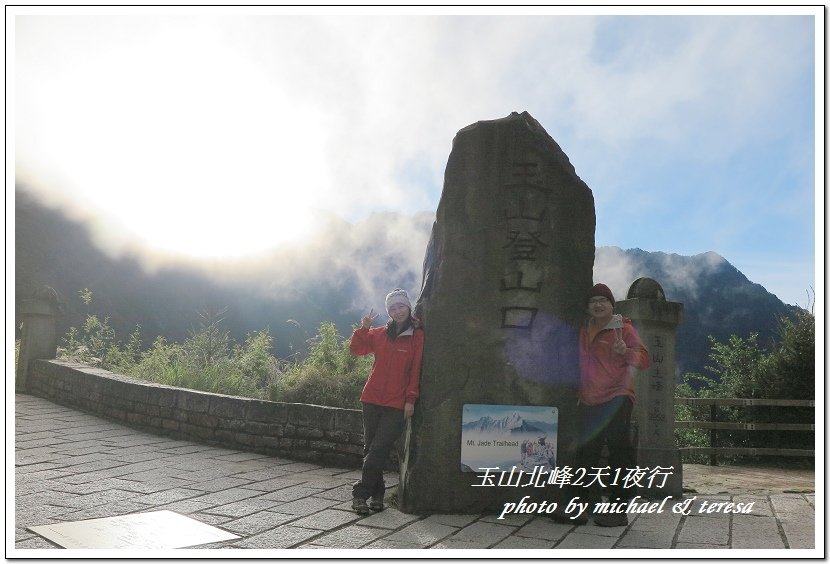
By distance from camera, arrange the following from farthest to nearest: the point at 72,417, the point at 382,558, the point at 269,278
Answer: the point at 269,278 → the point at 72,417 → the point at 382,558

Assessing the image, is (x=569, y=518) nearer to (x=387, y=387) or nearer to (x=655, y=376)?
(x=387, y=387)

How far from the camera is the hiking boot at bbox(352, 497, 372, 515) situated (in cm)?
476

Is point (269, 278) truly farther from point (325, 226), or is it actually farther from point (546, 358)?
point (546, 358)

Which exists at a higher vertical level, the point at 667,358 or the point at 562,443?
the point at 667,358

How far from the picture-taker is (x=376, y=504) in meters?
4.86

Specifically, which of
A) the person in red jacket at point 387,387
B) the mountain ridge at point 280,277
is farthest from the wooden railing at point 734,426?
the mountain ridge at point 280,277

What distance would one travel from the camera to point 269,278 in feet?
98.6

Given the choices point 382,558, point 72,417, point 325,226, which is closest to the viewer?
point 382,558

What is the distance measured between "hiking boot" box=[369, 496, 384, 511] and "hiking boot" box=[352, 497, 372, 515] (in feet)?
0.15

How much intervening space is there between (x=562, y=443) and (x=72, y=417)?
6950 mm

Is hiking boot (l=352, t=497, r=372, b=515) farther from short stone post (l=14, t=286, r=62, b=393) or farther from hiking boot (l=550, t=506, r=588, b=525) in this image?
short stone post (l=14, t=286, r=62, b=393)

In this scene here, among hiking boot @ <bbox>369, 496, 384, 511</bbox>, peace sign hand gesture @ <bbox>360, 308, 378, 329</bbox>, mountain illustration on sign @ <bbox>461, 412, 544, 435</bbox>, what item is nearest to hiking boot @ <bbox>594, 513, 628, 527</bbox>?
mountain illustration on sign @ <bbox>461, 412, 544, 435</bbox>

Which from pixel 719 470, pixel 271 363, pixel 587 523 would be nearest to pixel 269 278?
pixel 271 363
